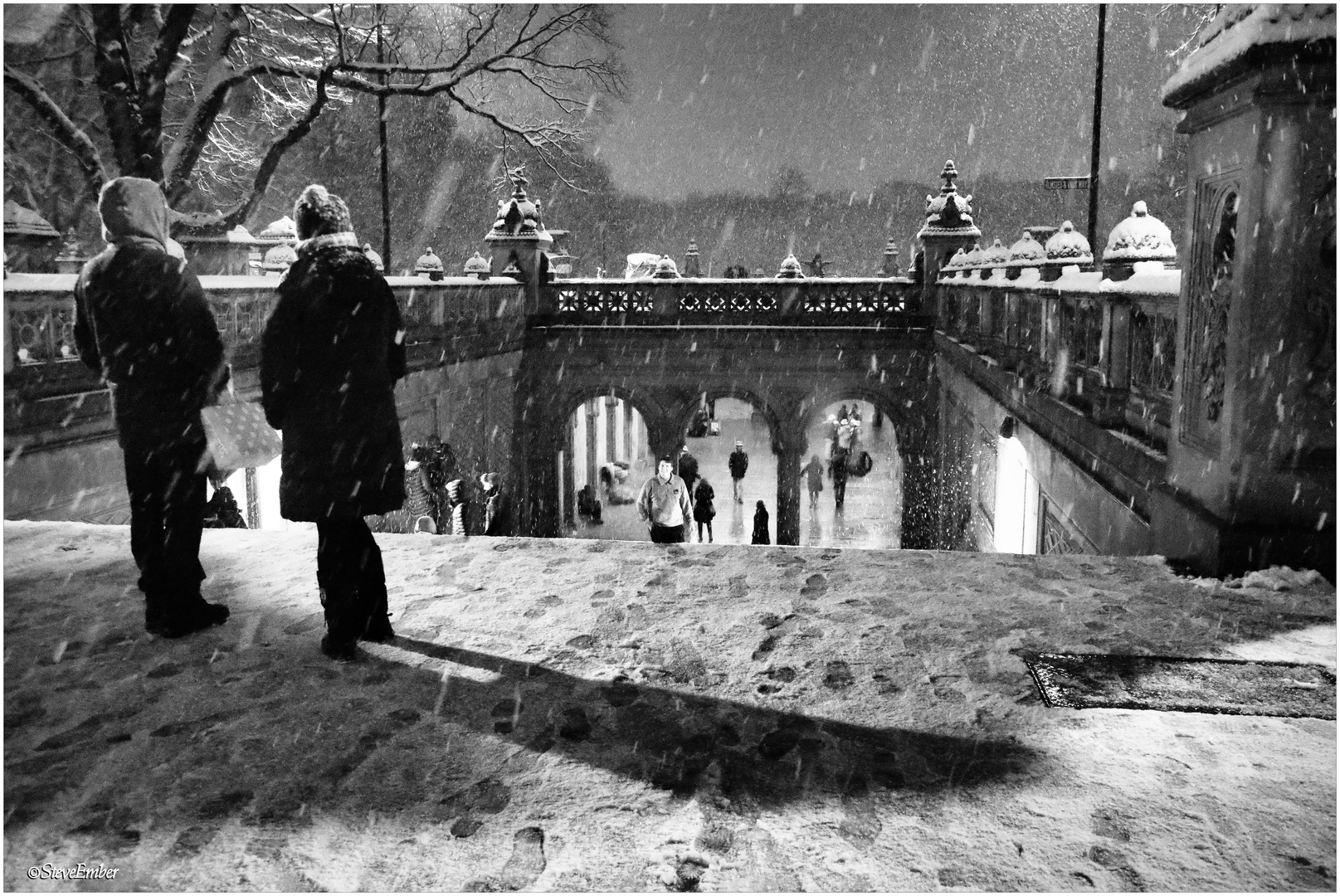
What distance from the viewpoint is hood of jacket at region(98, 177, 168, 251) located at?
13.7 ft

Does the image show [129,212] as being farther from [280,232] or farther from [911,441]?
[911,441]

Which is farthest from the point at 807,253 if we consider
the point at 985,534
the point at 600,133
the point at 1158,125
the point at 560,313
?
the point at 985,534

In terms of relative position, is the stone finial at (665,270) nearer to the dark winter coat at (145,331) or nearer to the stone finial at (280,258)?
Answer: the stone finial at (280,258)

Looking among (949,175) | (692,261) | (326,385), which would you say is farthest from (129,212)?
(692,261)

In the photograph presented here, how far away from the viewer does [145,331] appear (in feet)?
13.6

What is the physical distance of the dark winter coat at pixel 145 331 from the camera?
163 inches

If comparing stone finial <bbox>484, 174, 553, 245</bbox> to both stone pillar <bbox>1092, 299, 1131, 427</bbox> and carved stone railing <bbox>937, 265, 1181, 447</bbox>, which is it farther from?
stone pillar <bbox>1092, 299, 1131, 427</bbox>

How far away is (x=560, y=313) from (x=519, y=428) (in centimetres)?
280

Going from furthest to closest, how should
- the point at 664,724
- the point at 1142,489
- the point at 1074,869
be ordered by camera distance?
the point at 1142,489 < the point at 664,724 < the point at 1074,869

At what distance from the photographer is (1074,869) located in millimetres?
2592

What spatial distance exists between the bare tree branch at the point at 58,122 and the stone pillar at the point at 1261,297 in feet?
47.7

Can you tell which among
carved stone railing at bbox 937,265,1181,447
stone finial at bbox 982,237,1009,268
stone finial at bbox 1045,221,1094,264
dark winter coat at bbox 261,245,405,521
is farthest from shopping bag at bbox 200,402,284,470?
stone finial at bbox 982,237,1009,268

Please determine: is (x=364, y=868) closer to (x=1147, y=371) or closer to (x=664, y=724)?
(x=664, y=724)

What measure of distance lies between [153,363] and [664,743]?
2.66 meters
